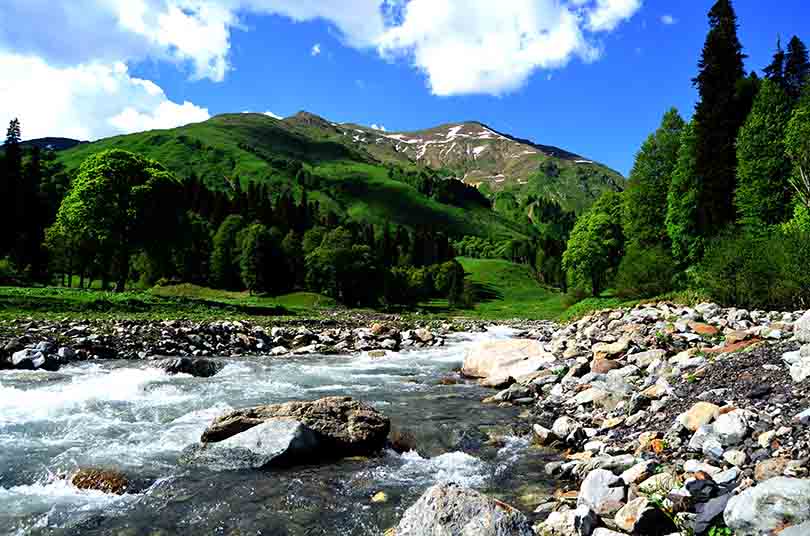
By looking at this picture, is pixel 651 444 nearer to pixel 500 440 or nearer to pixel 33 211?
pixel 500 440

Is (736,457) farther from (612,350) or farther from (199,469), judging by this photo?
(612,350)

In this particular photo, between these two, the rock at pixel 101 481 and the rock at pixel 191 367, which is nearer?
the rock at pixel 101 481

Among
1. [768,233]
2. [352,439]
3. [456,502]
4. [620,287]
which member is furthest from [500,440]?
[620,287]

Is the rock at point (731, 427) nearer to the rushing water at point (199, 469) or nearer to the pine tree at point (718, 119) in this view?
the rushing water at point (199, 469)

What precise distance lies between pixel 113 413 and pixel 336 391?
7046 millimetres

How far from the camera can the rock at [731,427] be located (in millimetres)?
8828

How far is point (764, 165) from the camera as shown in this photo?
3991 cm

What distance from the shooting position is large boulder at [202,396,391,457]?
11.5m

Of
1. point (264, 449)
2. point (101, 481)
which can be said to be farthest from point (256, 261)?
point (101, 481)

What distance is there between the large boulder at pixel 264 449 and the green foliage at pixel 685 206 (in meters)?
43.5

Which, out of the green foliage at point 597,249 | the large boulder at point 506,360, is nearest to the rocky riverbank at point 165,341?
the large boulder at point 506,360

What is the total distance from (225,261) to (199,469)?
90.1 metres

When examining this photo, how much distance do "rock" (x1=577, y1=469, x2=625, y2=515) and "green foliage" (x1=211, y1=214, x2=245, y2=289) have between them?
9288 centimetres

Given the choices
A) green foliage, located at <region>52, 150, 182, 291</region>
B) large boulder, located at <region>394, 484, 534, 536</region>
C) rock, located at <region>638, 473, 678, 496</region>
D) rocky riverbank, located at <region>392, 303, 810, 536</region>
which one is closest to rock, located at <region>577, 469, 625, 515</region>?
rocky riverbank, located at <region>392, 303, 810, 536</region>
